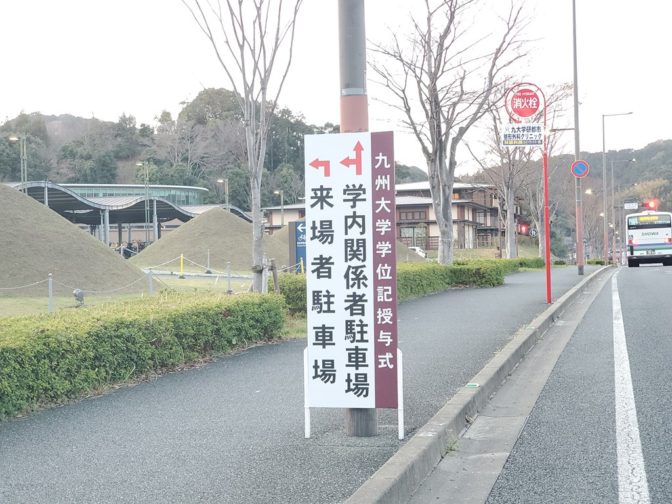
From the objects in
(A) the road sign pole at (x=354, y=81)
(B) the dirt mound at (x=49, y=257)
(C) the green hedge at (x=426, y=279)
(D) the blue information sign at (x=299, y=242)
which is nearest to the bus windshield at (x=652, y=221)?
(C) the green hedge at (x=426, y=279)

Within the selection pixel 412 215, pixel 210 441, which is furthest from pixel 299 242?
pixel 412 215

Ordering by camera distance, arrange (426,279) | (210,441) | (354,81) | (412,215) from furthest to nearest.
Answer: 1. (412,215)
2. (426,279)
3. (210,441)
4. (354,81)

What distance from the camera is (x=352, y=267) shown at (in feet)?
15.1

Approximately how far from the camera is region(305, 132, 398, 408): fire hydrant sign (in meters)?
4.57

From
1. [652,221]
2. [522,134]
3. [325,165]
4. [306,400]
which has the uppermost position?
[522,134]

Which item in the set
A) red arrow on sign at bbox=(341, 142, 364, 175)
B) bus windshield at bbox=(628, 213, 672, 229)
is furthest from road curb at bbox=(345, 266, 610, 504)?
bus windshield at bbox=(628, 213, 672, 229)

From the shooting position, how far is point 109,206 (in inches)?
1761

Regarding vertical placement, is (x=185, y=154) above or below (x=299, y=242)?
above

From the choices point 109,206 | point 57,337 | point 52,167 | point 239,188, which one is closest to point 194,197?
point 239,188

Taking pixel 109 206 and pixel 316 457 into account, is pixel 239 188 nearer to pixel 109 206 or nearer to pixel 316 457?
pixel 109 206

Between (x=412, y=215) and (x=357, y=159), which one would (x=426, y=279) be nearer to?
(x=357, y=159)

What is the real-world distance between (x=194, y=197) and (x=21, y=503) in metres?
67.3

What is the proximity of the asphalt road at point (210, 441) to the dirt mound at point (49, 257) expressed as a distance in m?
15.3

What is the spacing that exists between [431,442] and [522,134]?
9.73 m
